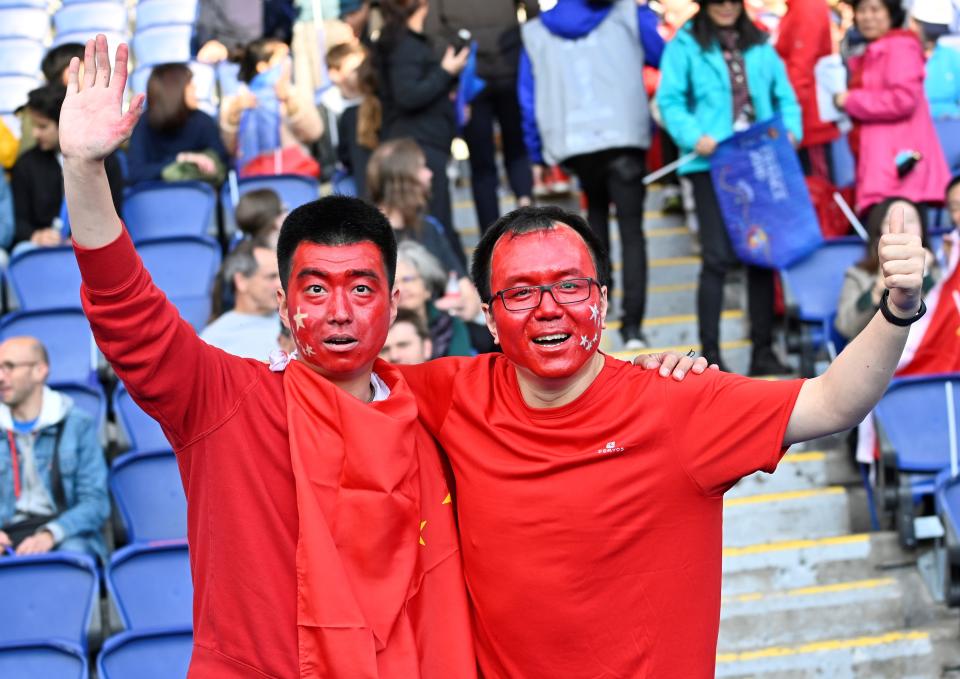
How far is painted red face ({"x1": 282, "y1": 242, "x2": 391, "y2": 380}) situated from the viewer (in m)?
3.20

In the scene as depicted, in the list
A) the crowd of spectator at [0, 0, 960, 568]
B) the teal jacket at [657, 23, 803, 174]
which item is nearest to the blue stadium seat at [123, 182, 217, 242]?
the crowd of spectator at [0, 0, 960, 568]

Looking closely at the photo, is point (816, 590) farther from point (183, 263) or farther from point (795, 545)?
point (183, 263)

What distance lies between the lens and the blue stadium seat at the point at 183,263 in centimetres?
746

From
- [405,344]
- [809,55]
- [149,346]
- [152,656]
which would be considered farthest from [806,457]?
[149,346]

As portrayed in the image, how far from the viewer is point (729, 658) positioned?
5.65m

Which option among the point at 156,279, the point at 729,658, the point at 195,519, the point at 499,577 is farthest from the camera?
the point at 156,279

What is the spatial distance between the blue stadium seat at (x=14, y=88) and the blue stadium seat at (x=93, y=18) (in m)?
0.77

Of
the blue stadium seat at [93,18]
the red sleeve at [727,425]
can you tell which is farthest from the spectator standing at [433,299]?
the blue stadium seat at [93,18]

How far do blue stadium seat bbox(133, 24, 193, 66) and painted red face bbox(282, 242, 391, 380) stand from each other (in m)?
8.37

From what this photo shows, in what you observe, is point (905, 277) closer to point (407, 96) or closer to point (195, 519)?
point (195, 519)

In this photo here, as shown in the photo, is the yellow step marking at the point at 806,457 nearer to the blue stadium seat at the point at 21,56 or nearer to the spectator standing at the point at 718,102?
the spectator standing at the point at 718,102

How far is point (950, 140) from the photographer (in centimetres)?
867

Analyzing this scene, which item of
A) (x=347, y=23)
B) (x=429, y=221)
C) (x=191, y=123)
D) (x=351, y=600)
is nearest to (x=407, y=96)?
(x=429, y=221)

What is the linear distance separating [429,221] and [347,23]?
4068mm
